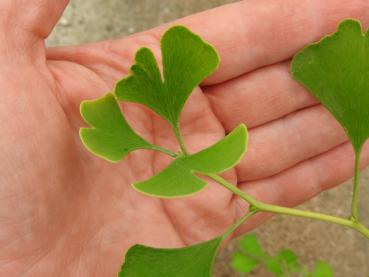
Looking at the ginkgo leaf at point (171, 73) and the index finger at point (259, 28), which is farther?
the index finger at point (259, 28)

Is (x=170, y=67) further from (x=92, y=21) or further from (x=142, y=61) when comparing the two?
(x=92, y=21)

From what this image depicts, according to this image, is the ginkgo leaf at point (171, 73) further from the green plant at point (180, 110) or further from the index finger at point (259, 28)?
the index finger at point (259, 28)

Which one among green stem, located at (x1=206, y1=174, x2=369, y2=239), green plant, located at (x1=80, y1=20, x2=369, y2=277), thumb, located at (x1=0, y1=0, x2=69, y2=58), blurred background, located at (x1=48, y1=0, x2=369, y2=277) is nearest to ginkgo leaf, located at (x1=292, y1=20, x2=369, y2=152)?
green plant, located at (x1=80, y1=20, x2=369, y2=277)

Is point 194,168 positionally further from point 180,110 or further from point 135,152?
point 135,152

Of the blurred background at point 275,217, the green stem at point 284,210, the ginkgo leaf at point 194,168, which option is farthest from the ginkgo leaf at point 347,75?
the blurred background at point 275,217

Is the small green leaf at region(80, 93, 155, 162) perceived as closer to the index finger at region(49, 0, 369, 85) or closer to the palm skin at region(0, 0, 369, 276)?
the palm skin at region(0, 0, 369, 276)

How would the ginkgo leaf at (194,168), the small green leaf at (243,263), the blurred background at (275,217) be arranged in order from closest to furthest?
the ginkgo leaf at (194,168)
the small green leaf at (243,263)
the blurred background at (275,217)

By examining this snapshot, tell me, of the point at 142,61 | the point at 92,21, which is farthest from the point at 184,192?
the point at 92,21

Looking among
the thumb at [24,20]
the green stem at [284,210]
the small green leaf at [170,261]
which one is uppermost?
the thumb at [24,20]
